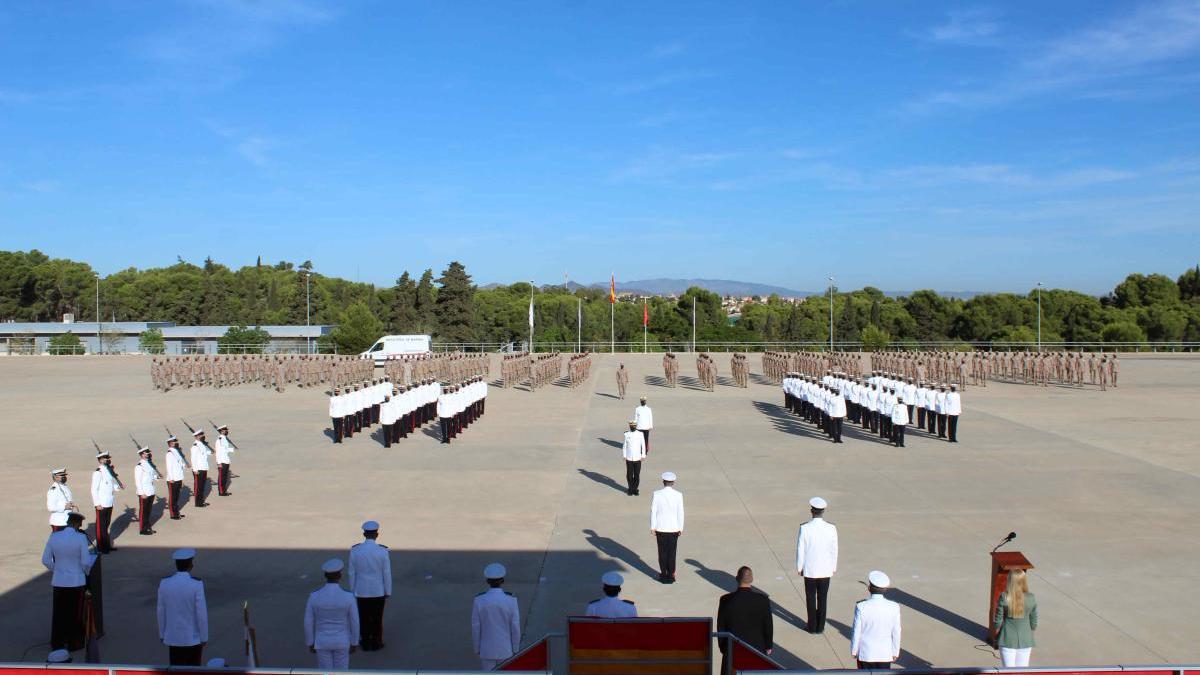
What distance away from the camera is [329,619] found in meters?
5.71

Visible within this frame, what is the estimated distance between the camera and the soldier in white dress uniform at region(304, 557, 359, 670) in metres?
5.71

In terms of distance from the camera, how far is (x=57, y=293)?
288ft

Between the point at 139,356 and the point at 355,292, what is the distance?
4774cm

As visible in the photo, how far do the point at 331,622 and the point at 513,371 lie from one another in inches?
1003

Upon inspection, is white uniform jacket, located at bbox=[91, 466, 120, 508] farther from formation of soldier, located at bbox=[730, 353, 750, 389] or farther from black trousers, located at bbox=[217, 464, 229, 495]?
formation of soldier, located at bbox=[730, 353, 750, 389]

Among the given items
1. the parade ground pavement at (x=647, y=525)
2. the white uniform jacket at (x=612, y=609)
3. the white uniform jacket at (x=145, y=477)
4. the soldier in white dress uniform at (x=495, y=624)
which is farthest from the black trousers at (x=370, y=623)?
the white uniform jacket at (x=145, y=477)

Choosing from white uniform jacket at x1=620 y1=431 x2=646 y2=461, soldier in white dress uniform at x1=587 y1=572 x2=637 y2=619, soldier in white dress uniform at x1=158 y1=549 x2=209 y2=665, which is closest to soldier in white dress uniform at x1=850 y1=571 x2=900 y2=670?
soldier in white dress uniform at x1=587 y1=572 x2=637 y2=619

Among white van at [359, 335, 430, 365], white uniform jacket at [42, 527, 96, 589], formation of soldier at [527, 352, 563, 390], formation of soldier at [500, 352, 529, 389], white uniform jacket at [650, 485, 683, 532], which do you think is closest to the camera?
white uniform jacket at [42, 527, 96, 589]

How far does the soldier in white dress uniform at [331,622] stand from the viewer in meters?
5.71

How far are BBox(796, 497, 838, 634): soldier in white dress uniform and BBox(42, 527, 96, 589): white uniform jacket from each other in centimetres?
582

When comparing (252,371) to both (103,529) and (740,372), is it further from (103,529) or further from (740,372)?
(103,529)

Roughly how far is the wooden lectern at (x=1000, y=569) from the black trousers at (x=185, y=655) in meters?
5.75

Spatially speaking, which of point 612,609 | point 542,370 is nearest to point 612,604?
point 612,609

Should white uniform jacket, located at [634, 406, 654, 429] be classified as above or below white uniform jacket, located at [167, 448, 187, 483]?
above
